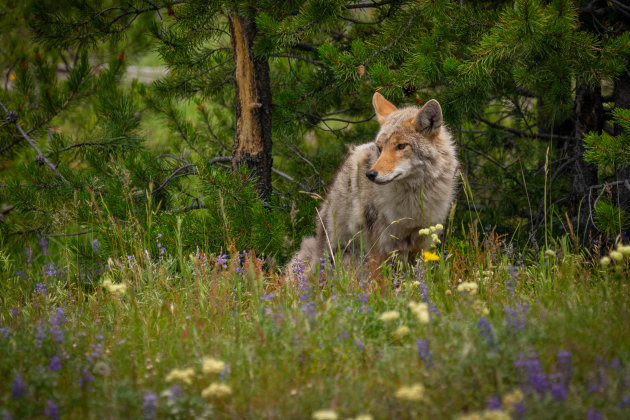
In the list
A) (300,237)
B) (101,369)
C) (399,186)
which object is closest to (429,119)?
(399,186)

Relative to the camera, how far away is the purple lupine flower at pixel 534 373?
2.23 meters

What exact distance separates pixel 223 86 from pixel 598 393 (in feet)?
17.6

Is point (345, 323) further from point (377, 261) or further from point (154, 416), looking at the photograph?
point (377, 261)

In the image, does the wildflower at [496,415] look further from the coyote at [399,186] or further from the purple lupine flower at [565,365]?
the coyote at [399,186]

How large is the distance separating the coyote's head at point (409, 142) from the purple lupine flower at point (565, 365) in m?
2.28

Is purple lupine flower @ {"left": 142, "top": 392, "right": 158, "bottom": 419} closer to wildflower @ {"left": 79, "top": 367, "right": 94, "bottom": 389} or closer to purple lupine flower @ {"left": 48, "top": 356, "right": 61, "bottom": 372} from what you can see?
wildflower @ {"left": 79, "top": 367, "right": 94, "bottom": 389}

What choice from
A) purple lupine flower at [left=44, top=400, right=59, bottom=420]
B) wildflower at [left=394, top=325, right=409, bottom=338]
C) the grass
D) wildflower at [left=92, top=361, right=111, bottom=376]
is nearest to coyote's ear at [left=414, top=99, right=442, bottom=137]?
the grass

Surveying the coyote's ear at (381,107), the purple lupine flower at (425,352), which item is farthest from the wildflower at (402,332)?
the coyote's ear at (381,107)

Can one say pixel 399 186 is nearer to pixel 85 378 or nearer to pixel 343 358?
pixel 343 358

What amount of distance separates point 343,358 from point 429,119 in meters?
2.53

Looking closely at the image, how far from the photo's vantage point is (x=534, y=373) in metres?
2.27

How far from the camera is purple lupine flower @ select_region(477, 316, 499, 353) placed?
256cm

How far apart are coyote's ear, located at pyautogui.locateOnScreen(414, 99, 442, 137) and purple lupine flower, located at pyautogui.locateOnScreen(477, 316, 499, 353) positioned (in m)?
2.25

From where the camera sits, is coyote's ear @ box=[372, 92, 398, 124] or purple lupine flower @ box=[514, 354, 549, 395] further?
coyote's ear @ box=[372, 92, 398, 124]
